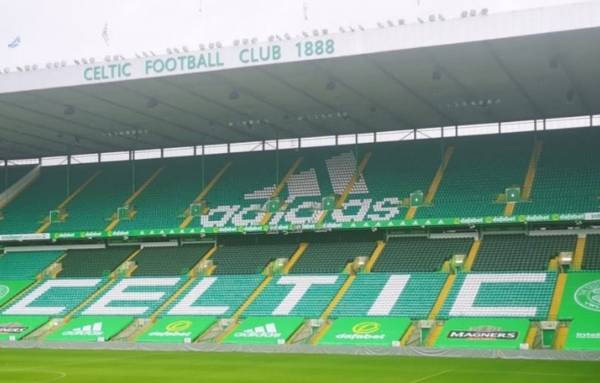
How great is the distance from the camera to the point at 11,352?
35.9 metres

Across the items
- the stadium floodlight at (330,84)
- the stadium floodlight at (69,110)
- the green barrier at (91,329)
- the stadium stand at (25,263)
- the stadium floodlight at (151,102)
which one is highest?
the stadium floodlight at (330,84)

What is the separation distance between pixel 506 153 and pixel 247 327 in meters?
16.4

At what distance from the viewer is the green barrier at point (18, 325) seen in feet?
132

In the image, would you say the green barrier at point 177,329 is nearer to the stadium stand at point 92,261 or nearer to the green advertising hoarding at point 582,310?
the stadium stand at point 92,261

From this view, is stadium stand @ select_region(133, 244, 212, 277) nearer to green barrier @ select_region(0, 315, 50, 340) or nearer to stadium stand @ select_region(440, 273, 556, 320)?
green barrier @ select_region(0, 315, 50, 340)

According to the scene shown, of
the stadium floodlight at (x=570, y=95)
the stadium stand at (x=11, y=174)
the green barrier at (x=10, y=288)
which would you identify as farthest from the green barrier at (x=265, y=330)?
the stadium stand at (x=11, y=174)

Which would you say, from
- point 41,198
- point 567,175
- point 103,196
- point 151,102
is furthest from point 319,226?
point 41,198

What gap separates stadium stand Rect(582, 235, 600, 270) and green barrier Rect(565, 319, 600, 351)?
165 inches

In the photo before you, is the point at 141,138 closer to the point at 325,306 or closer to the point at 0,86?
the point at 0,86

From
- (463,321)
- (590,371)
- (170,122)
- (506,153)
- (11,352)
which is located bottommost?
(11,352)

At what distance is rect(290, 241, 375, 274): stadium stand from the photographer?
40.9 metres

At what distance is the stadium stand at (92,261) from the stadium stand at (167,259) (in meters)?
1.15

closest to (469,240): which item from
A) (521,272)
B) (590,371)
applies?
(521,272)

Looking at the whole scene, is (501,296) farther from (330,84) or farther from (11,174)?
(11,174)
